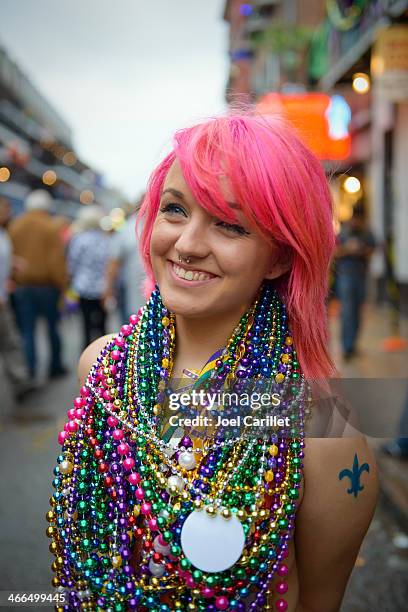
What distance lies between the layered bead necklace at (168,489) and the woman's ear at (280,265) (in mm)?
65

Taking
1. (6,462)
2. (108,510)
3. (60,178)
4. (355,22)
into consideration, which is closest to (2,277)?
(6,462)

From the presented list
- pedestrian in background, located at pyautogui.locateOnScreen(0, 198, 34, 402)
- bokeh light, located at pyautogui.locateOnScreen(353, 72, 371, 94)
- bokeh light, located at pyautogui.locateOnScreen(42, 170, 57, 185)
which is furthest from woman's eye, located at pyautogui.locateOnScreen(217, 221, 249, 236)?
bokeh light, located at pyautogui.locateOnScreen(42, 170, 57, 185)

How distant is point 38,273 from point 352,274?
409 cm

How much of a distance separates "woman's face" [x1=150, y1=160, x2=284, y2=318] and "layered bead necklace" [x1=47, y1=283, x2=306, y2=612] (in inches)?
5.3

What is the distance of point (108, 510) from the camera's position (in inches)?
56.4

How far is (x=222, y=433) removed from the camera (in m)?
1.33

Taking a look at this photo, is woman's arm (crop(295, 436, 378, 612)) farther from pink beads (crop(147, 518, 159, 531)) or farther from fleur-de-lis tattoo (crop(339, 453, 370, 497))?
pink beads (crop(147, 518, 159, 531))

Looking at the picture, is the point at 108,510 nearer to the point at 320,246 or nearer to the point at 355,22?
the point at 320,246

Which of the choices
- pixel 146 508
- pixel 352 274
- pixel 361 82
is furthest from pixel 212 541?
pixel 361 82

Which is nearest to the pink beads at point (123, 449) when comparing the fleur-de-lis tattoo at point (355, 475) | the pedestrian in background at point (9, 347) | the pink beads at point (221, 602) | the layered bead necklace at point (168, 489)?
the layered bead necklace at point (168, 489)

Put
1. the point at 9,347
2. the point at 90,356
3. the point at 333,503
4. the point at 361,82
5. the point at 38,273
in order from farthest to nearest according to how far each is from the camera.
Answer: the point at 361,82
the point at 38,273
the point at 9,347
the point at 90,356
the point at 333,503

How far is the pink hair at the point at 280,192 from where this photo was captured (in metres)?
1.23

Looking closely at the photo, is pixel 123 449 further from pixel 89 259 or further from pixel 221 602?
pixel 89 259

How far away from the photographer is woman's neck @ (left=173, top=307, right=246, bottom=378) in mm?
1429
